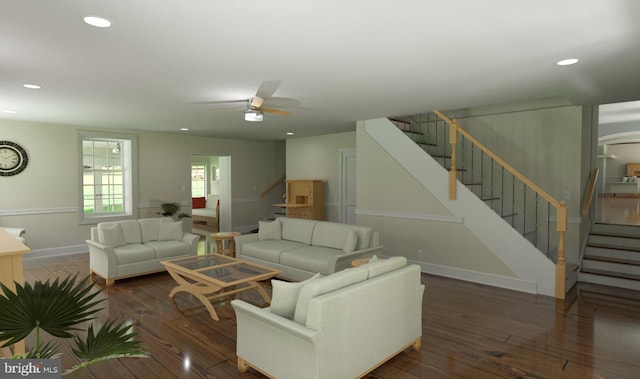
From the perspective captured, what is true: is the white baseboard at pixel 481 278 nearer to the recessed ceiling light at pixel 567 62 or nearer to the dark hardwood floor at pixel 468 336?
the dark hardwood floor at pixel 468 336

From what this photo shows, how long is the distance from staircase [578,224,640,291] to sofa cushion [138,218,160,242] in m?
6.45

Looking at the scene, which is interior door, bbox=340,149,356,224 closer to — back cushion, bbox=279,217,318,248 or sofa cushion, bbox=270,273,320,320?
back cushion, bbox=279,217,318,248

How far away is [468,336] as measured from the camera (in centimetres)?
337

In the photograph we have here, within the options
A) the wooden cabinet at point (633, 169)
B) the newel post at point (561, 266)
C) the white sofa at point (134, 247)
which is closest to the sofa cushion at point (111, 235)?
the white sofa at point (134, 247)

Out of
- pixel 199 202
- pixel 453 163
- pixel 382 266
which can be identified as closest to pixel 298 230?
pixel 453 163

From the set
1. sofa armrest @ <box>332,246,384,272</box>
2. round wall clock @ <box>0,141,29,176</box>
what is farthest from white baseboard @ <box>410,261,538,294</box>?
round wall clock @ <box>0,141,29,176</box>

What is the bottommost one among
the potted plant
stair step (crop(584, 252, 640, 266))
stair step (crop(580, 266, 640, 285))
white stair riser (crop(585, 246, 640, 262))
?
stair step (crop(580, 266, 640, 285))

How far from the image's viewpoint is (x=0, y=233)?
313 centimetres

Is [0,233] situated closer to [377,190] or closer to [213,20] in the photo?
[213,20]

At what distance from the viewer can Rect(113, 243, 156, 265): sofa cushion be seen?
199 inches

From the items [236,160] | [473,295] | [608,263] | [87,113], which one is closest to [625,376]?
[473,295]

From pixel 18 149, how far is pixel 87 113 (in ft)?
6.31

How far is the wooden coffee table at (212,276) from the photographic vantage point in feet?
12.5

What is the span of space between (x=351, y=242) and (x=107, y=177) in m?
5.87
